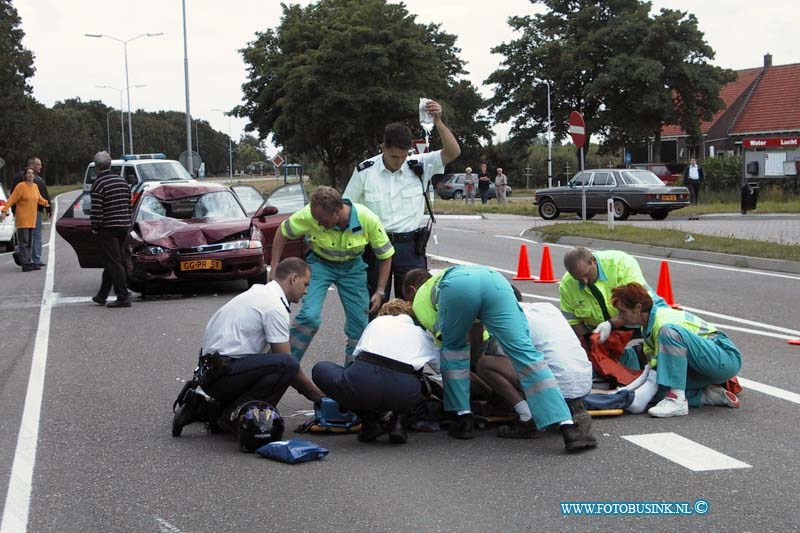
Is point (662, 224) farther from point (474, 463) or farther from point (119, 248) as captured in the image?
point (474, 463)

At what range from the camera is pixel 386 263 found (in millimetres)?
6867

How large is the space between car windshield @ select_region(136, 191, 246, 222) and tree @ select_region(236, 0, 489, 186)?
3936 cm

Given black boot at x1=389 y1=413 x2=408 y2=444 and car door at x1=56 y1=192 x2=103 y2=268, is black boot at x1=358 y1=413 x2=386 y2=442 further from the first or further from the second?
car door at x1=56 y1=192 x2=103 y2=268

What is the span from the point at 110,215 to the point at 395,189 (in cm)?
596

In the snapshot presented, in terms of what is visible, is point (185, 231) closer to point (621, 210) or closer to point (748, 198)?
point (621, 210)

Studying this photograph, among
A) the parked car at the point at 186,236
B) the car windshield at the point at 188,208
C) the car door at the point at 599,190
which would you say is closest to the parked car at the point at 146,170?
the parked car at the point at 186,236

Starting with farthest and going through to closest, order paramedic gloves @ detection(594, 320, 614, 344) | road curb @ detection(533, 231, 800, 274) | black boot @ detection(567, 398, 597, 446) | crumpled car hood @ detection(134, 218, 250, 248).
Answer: road curb @ detection(533, 231, 800, 274) → crumpled car hood @ detection(134, 218, 250, 248) → paramedic gloves @ detection(594, 320, 614, 344) → black boot @ detection(567, 398, 597, 446)

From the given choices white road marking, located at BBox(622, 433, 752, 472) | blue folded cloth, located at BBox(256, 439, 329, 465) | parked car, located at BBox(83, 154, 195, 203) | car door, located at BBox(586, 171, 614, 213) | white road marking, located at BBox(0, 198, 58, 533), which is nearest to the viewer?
white road marking, located at BBox(0, 198, 58, 533)

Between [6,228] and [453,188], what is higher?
[453,188]

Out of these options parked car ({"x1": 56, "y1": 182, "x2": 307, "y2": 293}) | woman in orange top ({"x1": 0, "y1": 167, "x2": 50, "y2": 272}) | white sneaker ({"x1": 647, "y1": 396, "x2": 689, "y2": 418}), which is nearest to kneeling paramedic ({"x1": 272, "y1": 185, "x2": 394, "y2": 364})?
white sneaker ({"x1": 647, "y1": 396, "x2": 689, "y2": 418})

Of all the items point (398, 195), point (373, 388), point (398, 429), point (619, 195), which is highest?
Answer: point (398, 195)

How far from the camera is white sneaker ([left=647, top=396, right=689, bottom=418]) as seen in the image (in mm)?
6219

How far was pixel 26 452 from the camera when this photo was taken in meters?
5.80

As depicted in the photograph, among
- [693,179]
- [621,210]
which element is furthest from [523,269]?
[693,179]
